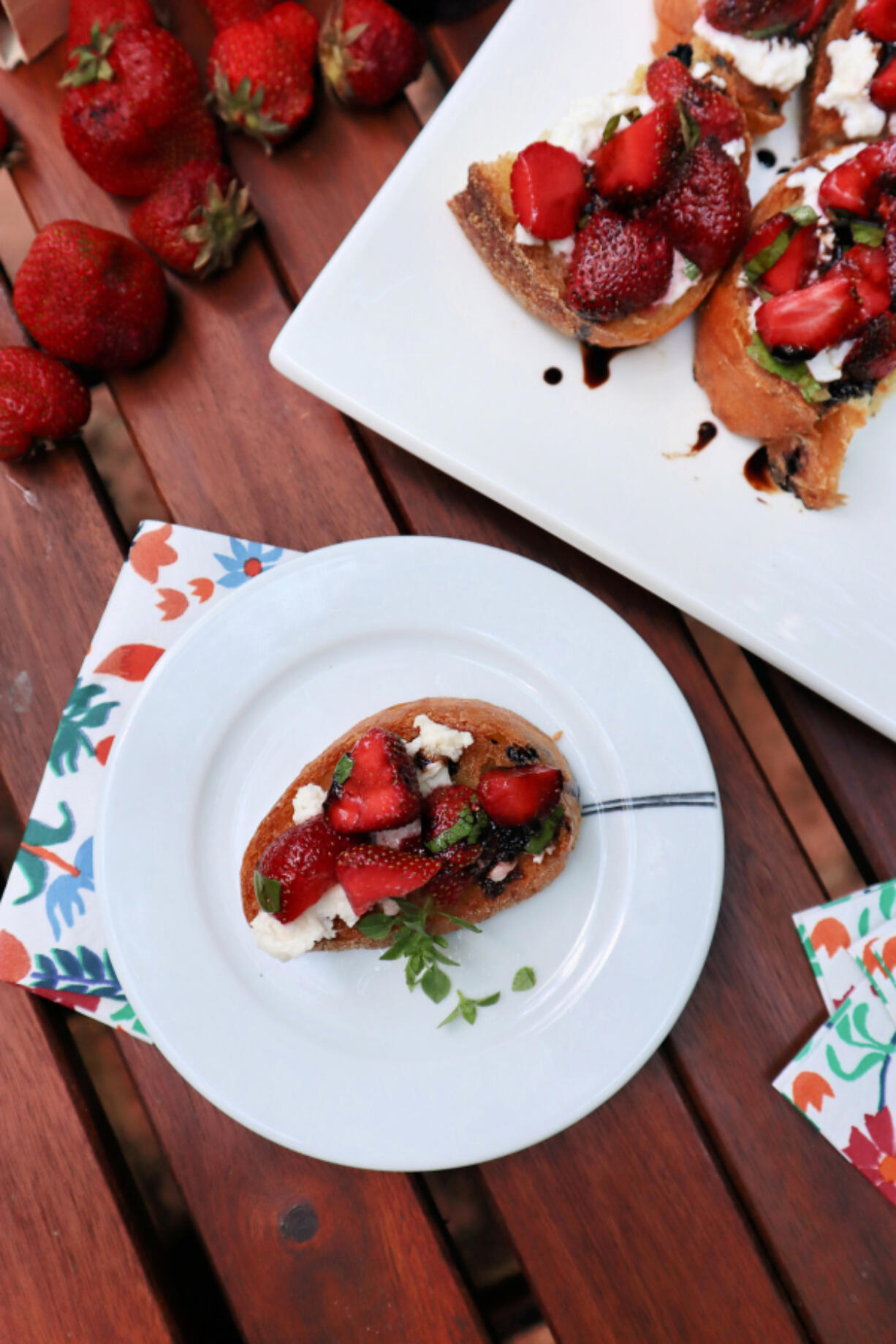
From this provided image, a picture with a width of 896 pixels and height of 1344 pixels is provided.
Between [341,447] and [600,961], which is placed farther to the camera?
[341,447]

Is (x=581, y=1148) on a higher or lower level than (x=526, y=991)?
lower

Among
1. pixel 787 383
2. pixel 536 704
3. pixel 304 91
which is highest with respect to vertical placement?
pixel 304 91

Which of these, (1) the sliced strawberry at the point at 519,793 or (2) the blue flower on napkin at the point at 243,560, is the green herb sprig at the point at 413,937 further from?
(2) the blue flower on napkin at the point at 243,560

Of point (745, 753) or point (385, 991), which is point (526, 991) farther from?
point (745, 753)

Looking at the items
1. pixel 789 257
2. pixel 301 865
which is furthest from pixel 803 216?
pixel 301 865

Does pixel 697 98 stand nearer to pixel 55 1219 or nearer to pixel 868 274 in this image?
pixel 868 274

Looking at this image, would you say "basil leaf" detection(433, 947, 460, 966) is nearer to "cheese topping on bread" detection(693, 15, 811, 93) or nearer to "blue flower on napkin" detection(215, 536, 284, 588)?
"blue flower on napkin" detection(215, 536, 284, 588)

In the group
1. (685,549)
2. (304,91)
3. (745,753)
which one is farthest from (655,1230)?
(304,91)
